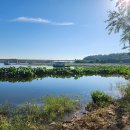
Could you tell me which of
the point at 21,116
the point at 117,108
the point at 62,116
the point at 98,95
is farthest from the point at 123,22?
the point at 21,116

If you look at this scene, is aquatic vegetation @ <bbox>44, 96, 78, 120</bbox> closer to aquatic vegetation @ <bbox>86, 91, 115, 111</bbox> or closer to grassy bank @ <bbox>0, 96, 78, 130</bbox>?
grassy bank @ <bbox>0, 96, 78, 130</bbox>

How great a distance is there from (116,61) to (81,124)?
16647cm

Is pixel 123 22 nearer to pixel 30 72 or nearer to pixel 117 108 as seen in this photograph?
pixel 117 108

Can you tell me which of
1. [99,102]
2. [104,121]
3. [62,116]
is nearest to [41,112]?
[62,116]

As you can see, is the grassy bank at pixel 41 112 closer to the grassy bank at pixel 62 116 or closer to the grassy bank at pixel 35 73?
the grassy bank at pixel 62 116

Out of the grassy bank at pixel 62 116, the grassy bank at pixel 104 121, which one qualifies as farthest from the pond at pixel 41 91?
the grassy bank at pixel 104 121

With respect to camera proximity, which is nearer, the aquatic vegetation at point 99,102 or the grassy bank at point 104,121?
the grassy bank at point 104,121

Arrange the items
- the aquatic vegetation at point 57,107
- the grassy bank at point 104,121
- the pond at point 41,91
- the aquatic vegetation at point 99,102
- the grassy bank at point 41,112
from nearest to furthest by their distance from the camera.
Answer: the grassy bank at point 104,121
the grassy bank at point 41,112
the aquatic vegetation at point 57,107
the aquatic vegetation at point 99,102
the pond at point 41,91

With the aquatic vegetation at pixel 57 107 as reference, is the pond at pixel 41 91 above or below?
below

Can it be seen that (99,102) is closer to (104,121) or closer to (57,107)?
(57,107)

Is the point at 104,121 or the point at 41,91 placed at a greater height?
the point at 104,121

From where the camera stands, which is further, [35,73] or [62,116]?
[35,73]

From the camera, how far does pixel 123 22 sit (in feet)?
71.7

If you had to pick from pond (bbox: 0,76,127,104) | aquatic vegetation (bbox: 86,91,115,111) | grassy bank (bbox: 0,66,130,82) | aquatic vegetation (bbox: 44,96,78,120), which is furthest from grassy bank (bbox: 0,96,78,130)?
grassy bank (bbox: 0,66,130,82)
